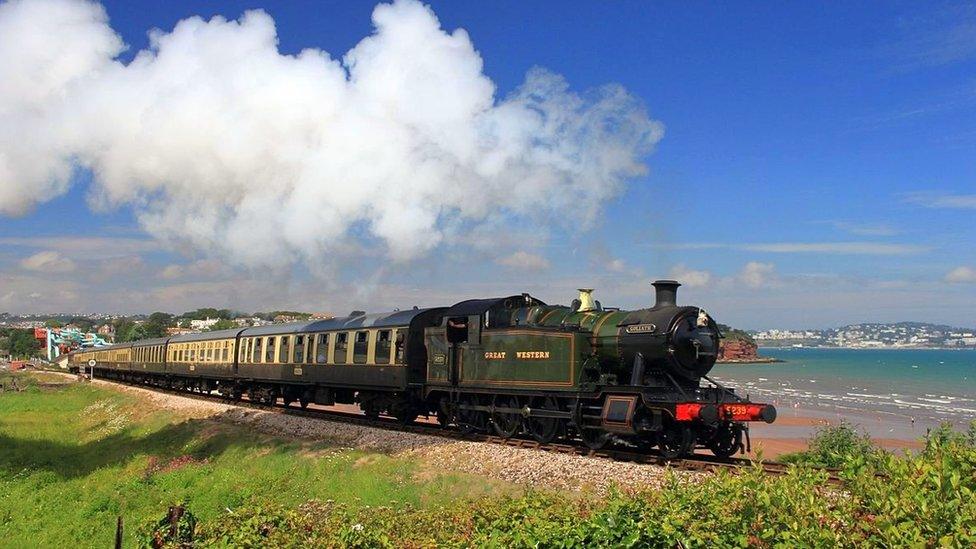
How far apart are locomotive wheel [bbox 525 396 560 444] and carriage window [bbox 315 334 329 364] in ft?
34.6

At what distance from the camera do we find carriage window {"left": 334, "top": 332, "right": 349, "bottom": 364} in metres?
24.9

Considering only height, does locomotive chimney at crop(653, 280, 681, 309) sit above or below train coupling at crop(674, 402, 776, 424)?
above

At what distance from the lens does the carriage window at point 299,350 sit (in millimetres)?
27734

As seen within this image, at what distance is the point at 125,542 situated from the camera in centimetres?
1514

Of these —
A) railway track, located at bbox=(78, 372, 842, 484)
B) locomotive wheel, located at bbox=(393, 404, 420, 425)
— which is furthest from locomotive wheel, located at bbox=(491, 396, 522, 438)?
locomotive wheel, located at bbox=(393, 404, 420, 425)

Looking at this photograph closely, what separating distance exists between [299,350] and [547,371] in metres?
14.1

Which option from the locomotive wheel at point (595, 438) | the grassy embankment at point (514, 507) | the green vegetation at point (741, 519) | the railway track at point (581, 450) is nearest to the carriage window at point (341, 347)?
the railway track at point (581, 450)

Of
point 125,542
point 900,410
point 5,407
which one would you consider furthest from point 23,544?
point 900,410

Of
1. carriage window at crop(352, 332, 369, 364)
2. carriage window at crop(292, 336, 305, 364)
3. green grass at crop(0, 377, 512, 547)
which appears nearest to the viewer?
green grass at crop(0, 377, 512, 547)

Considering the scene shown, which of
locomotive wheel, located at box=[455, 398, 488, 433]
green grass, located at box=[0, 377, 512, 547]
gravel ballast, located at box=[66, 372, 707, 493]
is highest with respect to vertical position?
locomotive wheel, located at box=[455, 398, 488, 433]

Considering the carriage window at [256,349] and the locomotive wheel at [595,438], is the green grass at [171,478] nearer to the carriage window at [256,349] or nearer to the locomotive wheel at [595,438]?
the locomotive wheel at [595,438]

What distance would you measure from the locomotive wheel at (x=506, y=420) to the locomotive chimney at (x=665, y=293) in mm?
4068

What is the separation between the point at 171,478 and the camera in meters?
19.9

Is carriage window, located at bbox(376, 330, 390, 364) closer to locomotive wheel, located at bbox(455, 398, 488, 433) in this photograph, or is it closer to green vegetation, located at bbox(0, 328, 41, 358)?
locomotive wheel, located at bbox(455, 398, 488, 433)
